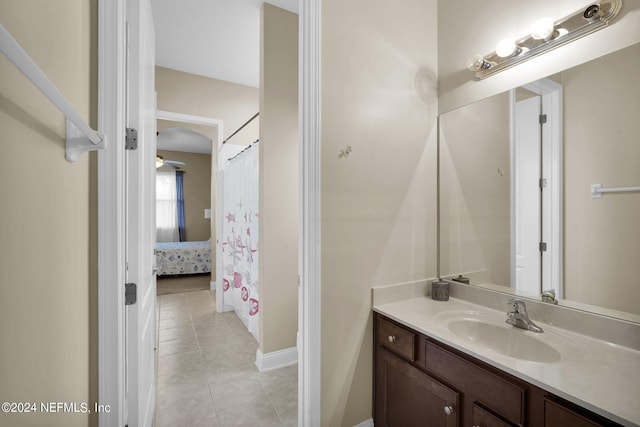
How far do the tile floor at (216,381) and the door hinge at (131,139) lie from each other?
5.34 feet

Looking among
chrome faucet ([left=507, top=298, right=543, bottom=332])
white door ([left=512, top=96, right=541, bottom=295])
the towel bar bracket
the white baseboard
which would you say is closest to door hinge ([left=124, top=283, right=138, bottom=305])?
the towel bar bracket

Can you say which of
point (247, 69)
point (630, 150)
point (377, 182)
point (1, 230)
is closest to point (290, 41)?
point (247, 69)

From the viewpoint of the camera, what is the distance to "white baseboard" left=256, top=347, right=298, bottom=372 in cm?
233

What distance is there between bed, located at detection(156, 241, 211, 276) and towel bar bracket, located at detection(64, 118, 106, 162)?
528 centimetres

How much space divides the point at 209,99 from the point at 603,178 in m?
3.90

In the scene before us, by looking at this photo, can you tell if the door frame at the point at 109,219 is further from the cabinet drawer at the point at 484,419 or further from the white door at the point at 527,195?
the white door at the point at 527,195

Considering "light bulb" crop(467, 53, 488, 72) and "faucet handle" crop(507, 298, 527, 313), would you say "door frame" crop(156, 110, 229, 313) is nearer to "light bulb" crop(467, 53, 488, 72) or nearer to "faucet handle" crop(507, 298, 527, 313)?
"light bulb" crop(467, 53, 488, 72)

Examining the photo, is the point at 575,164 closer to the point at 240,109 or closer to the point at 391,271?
the point at 391,271

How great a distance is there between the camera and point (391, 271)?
1.69m

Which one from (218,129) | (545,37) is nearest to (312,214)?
(545,37)

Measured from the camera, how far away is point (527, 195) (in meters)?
1.46

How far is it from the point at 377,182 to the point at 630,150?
1.01 metres

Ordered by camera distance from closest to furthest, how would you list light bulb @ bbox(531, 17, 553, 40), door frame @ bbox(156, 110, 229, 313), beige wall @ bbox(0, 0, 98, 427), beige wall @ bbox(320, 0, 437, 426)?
beige wall @ bbox(0, 0, 98, 427) < light bulb @ bbox(531, 17, 553, 40) < beige wall @ bbox(320, 0, 437, 426) < door frame @ bbox(156, 110, 229, 313)

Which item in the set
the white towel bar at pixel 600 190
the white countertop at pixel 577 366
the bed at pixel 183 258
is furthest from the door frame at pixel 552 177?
the bed at pixel 183 258
